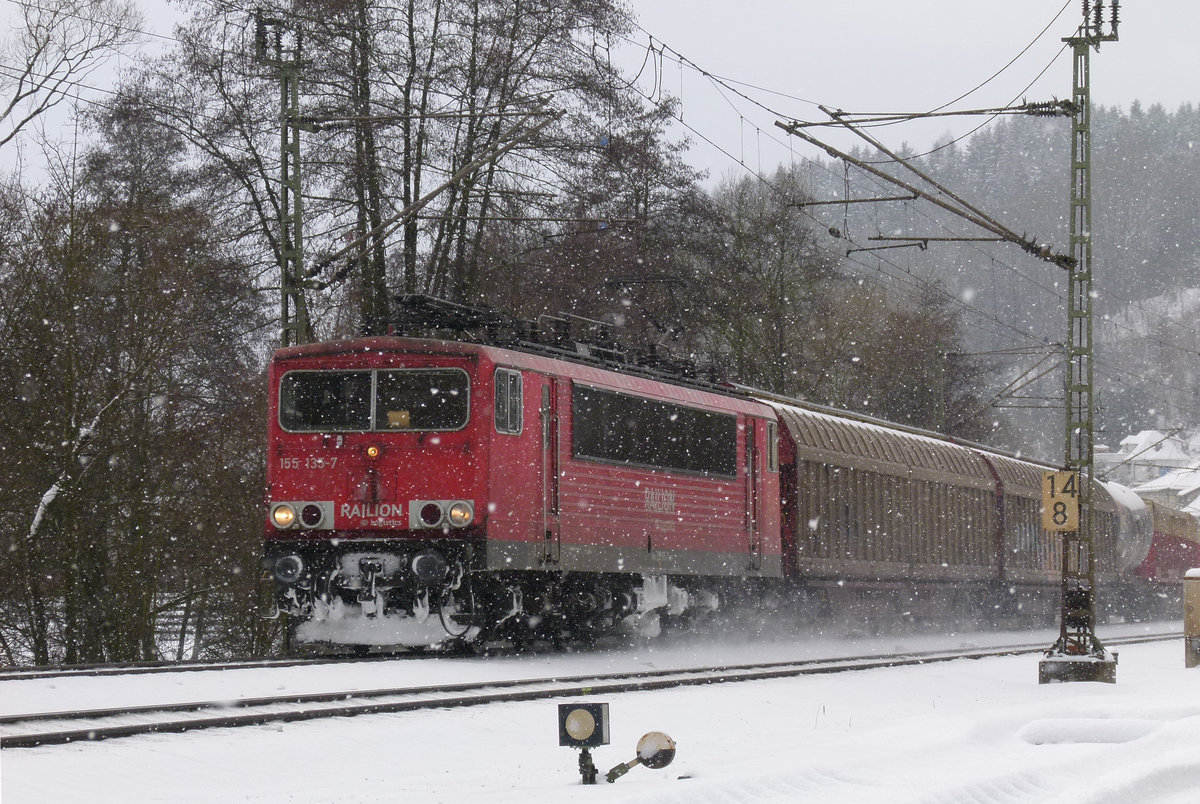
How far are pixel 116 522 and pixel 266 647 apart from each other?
3445mm

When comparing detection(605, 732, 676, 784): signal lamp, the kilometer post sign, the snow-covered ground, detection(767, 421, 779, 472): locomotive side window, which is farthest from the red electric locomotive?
detection(605, 732, 676, 784): signal lamp

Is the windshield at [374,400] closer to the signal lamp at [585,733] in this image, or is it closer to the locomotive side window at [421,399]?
the locomotive side window at [421,399]

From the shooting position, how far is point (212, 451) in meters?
26.0

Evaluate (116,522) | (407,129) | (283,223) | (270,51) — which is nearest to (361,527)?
(283,223)

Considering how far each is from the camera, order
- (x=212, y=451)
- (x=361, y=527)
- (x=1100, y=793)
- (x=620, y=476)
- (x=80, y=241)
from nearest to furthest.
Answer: (x=1100, y=793), (x=361, y=527), (x=620, y=476), (x=80, y=241), (x=212, y=451)

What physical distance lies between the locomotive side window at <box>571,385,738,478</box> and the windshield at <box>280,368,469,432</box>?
168 centimetres

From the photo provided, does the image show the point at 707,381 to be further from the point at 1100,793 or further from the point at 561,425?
the point at 1100,793

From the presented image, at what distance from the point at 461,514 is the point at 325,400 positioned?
207cm

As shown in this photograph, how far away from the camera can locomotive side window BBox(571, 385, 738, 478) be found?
58.1ft

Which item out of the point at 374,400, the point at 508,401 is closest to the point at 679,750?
the point at 508,401

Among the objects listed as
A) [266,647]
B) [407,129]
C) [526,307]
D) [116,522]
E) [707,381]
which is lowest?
[266,647]

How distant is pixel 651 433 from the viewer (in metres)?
18.8

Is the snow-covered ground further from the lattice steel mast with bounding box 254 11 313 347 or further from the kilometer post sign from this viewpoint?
the lattice steel mast with bounding box 254 11 313 347

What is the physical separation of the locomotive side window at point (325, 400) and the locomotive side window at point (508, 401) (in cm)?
141
